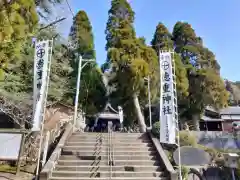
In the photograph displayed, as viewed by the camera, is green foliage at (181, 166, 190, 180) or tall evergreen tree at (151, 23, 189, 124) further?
tall evergreen tree at (151, 23, 189, 124)

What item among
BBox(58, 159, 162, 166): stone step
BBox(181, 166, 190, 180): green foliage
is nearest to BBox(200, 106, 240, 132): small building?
BBox(181, 166, 190, 180): green foliage

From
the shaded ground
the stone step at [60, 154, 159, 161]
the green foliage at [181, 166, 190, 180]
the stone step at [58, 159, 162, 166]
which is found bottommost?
the green foliage at [181, 166, 190, 180]

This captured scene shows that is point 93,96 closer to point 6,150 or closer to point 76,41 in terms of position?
point 76,41

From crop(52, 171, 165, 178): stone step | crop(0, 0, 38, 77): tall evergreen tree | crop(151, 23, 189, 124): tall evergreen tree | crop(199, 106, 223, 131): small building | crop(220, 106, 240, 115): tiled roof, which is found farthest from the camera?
crop(220, 106, 240, 115): tiled roof

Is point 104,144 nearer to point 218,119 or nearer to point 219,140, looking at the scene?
point 219,140

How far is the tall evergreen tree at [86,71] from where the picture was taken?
22.1 m

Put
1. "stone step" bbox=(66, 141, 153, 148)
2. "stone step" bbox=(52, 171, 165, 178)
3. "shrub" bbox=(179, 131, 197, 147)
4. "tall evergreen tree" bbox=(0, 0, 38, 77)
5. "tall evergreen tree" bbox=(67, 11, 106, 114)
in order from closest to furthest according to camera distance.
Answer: "tall evergreen tree" bbox=(0, 0, 38, 77) → "stone step" bbox=(52, 171, 165, 178) → "stone step" bbox=(66, 141, 153, 148) → "shrub" bbox=(179, 131, 197, 147) → "tall evergreen tree" bbox=(67, 11, 106, 114)

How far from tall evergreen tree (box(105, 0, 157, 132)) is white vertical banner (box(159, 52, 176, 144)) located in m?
8.56

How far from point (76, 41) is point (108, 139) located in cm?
1707

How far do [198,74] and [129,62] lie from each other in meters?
9.79

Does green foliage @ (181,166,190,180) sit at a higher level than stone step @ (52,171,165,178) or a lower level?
lower

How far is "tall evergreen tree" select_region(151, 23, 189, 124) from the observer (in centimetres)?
2114

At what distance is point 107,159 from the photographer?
785cm

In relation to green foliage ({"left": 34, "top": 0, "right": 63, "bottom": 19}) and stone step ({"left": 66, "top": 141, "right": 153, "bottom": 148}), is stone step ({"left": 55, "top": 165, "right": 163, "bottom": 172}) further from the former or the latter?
green foliage ({"left": 34, "top": 0, "right": 63, "bottom": 19})
